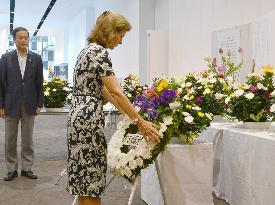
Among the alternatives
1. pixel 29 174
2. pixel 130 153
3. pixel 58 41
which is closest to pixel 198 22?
pixel 29 174

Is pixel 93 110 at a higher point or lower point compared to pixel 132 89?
lower

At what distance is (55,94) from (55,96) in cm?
3

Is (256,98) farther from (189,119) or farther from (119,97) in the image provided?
(119,97)

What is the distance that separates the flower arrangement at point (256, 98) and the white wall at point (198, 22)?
8.91ft

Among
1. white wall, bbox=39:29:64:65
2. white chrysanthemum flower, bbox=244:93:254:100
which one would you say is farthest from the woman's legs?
white wall, bbox=39:29:64:65

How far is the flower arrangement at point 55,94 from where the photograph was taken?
5.73m

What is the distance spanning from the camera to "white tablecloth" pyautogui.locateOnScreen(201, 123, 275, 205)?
2.64 m

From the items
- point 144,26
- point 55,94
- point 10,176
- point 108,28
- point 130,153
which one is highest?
point 144,26

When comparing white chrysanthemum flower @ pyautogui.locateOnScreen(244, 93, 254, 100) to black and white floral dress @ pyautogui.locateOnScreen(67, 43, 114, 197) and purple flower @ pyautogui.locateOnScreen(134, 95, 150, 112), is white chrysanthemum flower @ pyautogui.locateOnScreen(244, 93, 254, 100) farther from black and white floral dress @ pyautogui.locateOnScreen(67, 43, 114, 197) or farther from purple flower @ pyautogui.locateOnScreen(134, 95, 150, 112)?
black and white floral dress @ pyautogui.locateOnScreen(67, 43, 114, 197)

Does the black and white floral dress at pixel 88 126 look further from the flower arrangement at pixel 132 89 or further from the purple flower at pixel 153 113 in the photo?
the flower arrangement at pixel 132 89

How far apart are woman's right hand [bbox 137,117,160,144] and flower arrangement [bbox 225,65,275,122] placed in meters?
0.91

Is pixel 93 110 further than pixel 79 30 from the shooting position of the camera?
No

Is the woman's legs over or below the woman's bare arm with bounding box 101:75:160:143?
below

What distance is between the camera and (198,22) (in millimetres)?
7898
